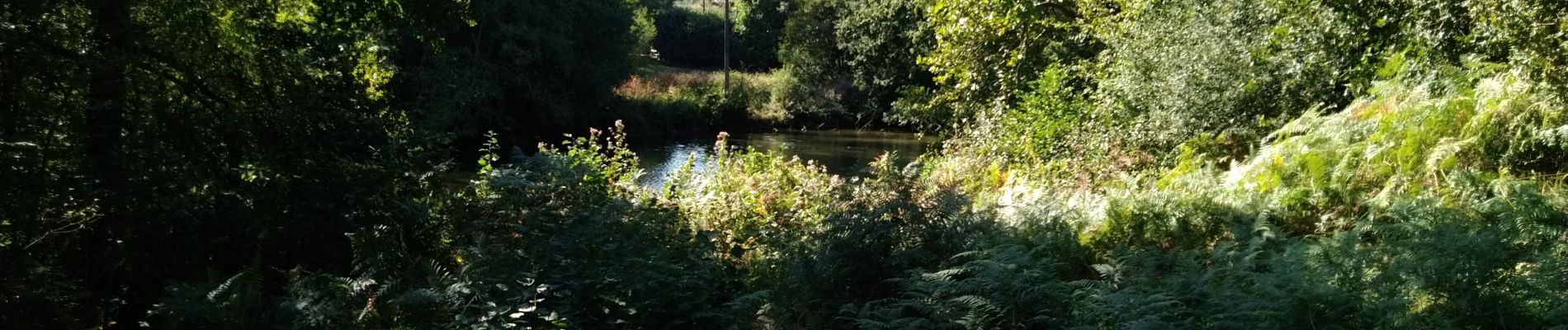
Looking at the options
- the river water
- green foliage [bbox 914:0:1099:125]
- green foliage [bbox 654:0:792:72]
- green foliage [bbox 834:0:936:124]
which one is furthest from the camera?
green foliage [bbox 654:0:792:72]

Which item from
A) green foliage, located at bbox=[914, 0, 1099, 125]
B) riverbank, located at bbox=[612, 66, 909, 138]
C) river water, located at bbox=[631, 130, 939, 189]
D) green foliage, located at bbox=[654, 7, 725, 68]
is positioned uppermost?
green foliage, located at bbox=[654, 7, 725, 68]

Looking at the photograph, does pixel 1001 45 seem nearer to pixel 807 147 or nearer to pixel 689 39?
pixel 807 147

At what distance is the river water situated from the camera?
75.8 ft

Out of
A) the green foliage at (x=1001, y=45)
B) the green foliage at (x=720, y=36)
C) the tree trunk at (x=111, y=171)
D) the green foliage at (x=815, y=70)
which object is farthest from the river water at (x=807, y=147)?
the green foliage at (x=720, y=36)

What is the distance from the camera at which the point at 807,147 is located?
2767 cm

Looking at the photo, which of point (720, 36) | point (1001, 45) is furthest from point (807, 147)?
point (720, 36)

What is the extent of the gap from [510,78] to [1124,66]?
19.6 metres

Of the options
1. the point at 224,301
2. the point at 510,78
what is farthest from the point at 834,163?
the point at 224,301

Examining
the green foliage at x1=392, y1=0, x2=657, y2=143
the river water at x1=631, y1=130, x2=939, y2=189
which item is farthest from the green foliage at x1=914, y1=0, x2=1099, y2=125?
the green foliage at x1=392, y1=0, x2=657, y2=143

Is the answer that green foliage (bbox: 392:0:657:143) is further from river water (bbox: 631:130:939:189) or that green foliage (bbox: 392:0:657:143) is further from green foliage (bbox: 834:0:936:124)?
green foliage (bbox: 834:0:936:124)

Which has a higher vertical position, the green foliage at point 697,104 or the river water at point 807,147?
the green foliage at point 697,104

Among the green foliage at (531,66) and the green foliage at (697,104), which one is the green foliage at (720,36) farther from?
the green foliage at (531,66)

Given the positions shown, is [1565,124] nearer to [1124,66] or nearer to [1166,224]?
[1166,224]

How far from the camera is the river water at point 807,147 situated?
23109 mm
